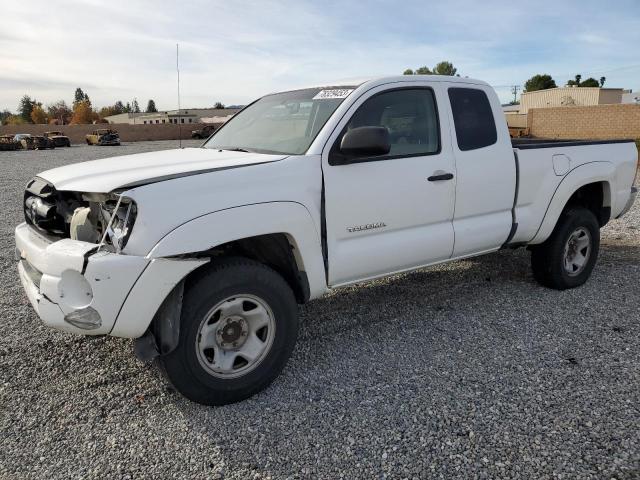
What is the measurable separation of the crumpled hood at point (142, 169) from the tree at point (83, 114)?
120437 mm

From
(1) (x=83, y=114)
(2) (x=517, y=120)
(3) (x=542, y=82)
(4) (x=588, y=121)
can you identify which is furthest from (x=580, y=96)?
(1) (x=83, y=114)

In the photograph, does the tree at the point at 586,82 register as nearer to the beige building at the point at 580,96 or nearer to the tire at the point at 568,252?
the beige building at the point at 580,96

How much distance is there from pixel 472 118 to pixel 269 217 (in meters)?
2.15

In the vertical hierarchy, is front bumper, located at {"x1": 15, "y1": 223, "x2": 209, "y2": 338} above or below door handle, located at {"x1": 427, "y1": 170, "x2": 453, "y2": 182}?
below

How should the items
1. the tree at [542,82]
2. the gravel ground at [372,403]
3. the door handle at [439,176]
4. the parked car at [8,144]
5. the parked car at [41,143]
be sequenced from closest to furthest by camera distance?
the gravel ground at [372,403]
the door handle at [439,176]
the parked car at [8,144]
the parked car at [41,143]
the tree at [542,82]

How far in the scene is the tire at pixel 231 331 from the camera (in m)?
2.99

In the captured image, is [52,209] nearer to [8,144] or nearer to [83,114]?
[8,144]

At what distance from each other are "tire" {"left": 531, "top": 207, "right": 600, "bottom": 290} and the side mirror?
8.37ft

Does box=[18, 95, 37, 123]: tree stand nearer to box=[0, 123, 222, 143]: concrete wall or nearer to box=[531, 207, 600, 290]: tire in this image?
box=[0, 123, 222, 143]: concrete wall

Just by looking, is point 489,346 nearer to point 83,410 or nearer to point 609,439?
point 609,439

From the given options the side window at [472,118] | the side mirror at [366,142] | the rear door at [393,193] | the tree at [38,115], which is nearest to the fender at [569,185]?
the side window at [472,118]

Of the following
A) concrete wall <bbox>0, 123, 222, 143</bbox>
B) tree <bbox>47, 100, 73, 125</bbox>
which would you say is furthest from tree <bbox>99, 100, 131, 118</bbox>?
concrete wall <bbox>0, 123, 222, 143</bbox>

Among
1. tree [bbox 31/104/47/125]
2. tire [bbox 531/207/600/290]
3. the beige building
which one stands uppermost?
tree [bbox 31/104/47/125]

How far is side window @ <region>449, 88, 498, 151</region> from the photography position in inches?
167
